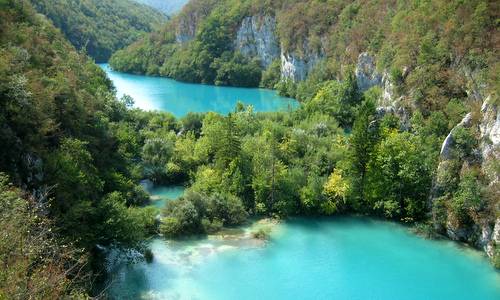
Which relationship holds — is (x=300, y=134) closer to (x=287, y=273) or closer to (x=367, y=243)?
(x=367, y=243)

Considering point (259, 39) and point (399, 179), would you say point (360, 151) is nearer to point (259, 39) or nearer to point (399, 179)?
point (399, 179)

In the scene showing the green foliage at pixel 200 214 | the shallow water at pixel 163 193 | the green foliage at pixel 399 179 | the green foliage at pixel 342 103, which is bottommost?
the shallow water at pixel 163 193

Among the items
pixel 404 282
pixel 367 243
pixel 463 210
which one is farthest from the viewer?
pixel 367 243

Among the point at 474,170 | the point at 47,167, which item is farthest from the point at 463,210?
the point at 47,167

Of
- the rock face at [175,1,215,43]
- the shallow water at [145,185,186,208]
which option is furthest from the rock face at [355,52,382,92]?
the rock face at [175,1,215,43]

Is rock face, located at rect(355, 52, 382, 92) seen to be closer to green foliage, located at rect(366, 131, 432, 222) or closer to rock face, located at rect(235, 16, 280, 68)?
green foliage, located at rect(366, 131, 432, 222)

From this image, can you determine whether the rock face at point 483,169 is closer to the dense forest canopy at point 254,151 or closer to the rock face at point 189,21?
the dense forest canopy at point 254,151

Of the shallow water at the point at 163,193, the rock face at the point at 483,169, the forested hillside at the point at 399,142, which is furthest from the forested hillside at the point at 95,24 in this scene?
the rock face at the point at 483,169
